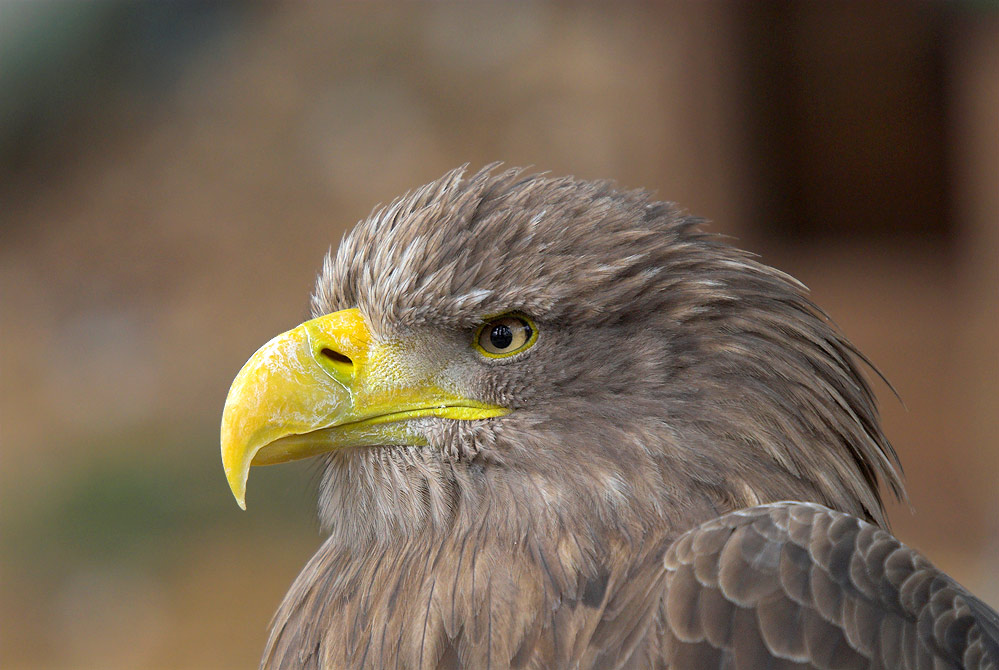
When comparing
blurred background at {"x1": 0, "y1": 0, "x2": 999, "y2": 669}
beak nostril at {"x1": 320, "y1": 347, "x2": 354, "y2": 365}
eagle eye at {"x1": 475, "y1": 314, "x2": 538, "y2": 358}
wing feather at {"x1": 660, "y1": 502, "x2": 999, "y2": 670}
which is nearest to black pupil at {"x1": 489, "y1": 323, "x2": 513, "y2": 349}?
eagle eye at {"x1": 475, "y1": 314, "x2": 538, "y2": 358}

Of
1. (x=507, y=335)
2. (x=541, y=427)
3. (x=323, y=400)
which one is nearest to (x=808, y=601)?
(x=541, y=427)

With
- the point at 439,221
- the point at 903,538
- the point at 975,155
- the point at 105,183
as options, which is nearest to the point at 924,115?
the point at 975,155

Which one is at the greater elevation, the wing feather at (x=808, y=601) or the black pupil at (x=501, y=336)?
the black pupil at (x=501, y=336)

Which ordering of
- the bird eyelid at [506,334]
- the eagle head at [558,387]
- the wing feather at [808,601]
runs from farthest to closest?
the bird eyelid at [506,334], the eagle head at [558,387], the wing feather at [808,601]

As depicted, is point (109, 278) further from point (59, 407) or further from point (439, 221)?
point (439, 221)

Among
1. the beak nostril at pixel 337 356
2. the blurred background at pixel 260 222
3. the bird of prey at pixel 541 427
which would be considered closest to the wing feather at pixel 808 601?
the bird of prey at pixel 541 427

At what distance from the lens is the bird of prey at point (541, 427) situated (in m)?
2.03

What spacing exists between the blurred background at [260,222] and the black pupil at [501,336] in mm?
5178

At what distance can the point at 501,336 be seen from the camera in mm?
2277

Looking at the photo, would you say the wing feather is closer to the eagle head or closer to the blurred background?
the eagle head

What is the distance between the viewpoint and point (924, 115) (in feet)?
34.8

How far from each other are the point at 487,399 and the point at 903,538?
22.3 feet

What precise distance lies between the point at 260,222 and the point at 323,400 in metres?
6.29

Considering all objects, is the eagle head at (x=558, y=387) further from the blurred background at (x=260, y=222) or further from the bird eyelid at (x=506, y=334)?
the blurred background at (x=260, y=222)
